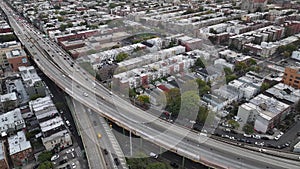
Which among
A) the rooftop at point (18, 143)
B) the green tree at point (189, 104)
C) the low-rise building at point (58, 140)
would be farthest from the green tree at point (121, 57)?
the rooftop at point (18, 143)

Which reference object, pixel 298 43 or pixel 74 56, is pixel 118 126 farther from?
pixel 298 43

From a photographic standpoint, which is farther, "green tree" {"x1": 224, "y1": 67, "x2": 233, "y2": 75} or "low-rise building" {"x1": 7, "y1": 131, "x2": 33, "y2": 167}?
"green tree" {"x1": 224, "y1": 67, "x2": 233, "y2": 75}

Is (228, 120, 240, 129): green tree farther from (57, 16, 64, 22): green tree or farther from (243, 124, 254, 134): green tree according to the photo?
(57, 16, 64, 22): green tree

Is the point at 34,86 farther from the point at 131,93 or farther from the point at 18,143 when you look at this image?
the point at 131,93

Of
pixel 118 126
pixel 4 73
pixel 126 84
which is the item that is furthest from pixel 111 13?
pixel 118 126

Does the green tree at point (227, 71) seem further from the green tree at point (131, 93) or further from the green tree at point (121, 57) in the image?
the green tree at point (121, 57)

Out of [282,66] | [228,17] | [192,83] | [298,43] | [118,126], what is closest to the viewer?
[118,126]

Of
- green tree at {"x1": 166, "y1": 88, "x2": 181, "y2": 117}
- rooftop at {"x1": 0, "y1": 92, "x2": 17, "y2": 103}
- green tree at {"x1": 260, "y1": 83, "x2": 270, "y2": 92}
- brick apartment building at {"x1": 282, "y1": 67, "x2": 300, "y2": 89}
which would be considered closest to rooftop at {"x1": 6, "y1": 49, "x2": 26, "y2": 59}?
rooftop at {"x1": 0, "y1": 92, "x2": 17, "y2": 103}

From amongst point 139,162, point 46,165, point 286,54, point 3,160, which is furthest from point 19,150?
point 286,54
